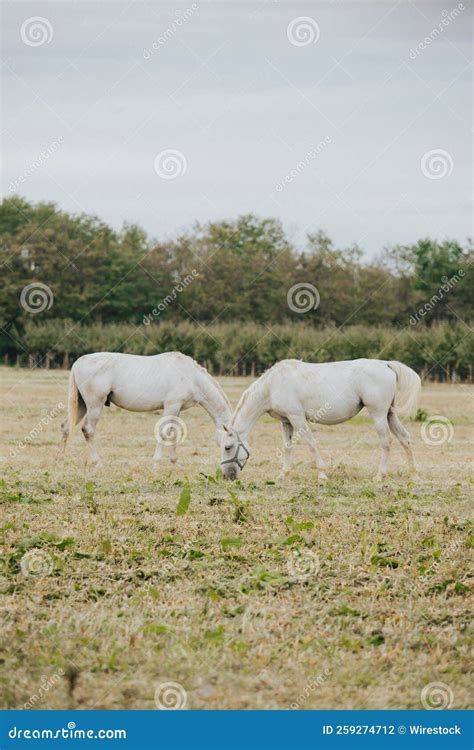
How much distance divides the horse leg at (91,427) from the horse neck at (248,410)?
7.12ft

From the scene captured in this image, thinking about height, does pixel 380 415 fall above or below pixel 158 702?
above

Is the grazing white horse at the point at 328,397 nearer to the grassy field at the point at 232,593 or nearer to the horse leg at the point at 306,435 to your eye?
the horse leg at the point at 306,435

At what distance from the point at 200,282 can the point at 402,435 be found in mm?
43689

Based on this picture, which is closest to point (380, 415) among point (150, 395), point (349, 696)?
point (150, 395)

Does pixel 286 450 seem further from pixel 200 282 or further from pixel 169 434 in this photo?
pixel 200 282

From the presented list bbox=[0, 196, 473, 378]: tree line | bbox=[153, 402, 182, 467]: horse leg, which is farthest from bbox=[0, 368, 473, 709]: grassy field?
bbox=[0, 196, 473, 378]: tree line

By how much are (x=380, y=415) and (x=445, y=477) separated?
1.19 meters

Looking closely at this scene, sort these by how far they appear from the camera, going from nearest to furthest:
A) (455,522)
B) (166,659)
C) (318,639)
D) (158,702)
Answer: (158,702) → (166,659) → (318,639) → (455,522)

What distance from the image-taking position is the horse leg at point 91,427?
1391cm

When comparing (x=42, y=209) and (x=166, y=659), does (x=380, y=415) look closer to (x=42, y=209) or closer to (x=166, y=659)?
(x=166, y=659)

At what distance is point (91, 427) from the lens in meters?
14.3

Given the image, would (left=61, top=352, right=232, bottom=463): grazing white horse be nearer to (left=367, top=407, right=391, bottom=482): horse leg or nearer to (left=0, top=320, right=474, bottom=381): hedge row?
(left=367, top=407, right=391, bottom=482): horse leg

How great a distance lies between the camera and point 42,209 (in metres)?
60.0

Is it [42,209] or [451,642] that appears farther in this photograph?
[42,209]
